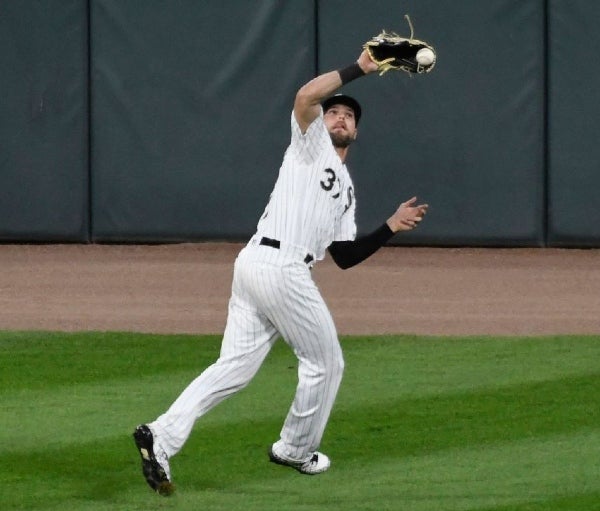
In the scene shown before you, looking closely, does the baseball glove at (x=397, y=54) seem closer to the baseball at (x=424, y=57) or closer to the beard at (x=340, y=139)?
the baseball at (x=424, y=57)

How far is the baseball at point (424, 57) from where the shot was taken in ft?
20.7

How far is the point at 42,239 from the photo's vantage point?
17.3 m

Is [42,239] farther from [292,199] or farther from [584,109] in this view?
[292,199]

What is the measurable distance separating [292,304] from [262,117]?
33.6 feet

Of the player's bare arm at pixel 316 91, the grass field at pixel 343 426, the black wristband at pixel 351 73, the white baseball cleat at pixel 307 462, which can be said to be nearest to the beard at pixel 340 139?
the player's bare arm at pixel 316 91

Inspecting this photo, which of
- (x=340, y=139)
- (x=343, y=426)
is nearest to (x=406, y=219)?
(x=340, y=139)

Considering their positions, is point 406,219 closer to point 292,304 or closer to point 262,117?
point 292,304

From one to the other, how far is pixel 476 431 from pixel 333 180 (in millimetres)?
1872

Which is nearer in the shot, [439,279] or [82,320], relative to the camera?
[82,320]

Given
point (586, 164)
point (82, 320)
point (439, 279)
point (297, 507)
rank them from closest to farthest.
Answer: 1. point (297, 507)
2. point (82, 320)
3. point (439, 279)
4. point (586, 164)

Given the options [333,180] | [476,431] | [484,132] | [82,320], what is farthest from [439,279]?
[333,180]

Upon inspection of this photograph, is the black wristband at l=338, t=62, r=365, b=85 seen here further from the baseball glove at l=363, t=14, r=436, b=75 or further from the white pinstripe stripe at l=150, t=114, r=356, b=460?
the white pinstripe stripe at l=150, t=114, r=356, b=460

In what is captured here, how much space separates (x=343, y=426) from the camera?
8273mm

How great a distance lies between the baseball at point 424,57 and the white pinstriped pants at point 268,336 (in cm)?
95
